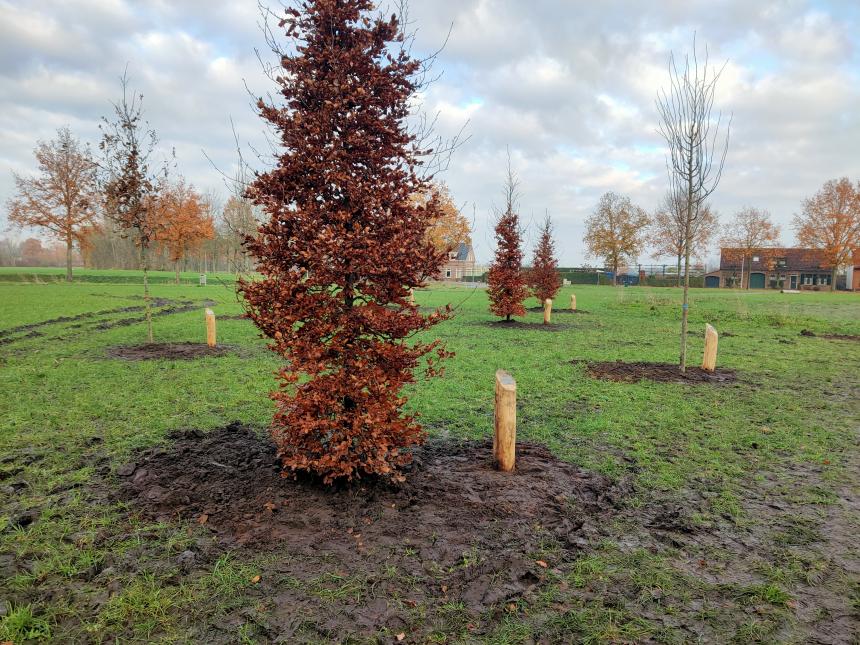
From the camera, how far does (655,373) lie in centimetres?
969

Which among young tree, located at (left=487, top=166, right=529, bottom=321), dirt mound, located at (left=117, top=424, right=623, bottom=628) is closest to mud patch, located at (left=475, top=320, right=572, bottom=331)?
young tree, located at (left=487, top=166, right=529, bottom=321)

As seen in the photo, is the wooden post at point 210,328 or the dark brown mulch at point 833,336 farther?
the dark brown mulch at point 833,336

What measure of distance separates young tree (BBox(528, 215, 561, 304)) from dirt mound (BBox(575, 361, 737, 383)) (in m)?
12.6

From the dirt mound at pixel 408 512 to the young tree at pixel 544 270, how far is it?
1849cm

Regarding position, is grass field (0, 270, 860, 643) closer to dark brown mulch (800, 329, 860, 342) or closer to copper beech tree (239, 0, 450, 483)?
copper beech tree (239, 0, 450, 483)

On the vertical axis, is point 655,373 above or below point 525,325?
below

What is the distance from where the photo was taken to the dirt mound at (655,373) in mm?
9344

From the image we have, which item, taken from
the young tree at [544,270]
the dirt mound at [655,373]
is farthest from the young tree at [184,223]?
the dirt mound at [655,373]

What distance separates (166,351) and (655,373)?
34.3ft

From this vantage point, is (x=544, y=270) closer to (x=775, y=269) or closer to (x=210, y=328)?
(x=210, y=328)

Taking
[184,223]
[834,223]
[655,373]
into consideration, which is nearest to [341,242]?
[655,373]

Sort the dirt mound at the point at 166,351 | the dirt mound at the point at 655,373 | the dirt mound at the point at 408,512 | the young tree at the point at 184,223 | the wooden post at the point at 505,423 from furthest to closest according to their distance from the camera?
the young tree at the point at 184,223, the dirt mound at the point at 166,351, the dirt mound at the point at 655,373, the wooden post at the point at 505,423, the dirt mound at the point at 408,512

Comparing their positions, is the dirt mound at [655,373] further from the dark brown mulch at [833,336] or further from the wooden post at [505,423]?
the dark brown mulch at [833,336]

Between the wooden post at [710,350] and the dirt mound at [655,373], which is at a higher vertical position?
the wooden post at [710,350]
